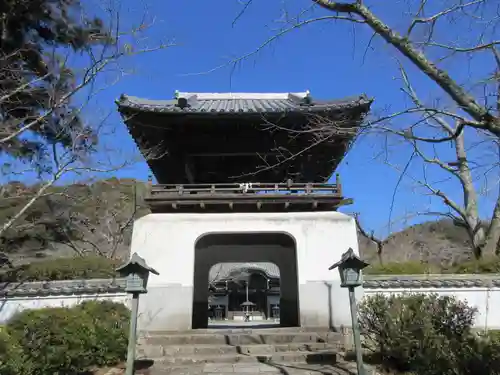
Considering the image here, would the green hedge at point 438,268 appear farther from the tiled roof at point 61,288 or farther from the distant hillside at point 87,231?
the distant hillside at point 87,231

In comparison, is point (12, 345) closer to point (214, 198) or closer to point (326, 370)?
point (326, 370)

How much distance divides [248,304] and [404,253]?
11.9 metres

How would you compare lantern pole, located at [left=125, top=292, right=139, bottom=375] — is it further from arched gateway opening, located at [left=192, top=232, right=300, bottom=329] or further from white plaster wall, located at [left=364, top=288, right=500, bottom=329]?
white plaster wall, located at [left=364, top=288, right=500, bottom=329]

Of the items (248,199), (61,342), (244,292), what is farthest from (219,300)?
(61,342)

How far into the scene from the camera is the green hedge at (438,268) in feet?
34.0

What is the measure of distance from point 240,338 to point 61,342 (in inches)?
145

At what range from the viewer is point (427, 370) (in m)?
6.17

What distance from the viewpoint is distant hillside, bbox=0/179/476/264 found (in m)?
22.7

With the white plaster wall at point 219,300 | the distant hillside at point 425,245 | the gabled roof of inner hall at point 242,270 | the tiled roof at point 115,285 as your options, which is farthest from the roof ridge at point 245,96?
the white plaster wall at point 219,300

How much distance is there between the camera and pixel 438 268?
1119 cm

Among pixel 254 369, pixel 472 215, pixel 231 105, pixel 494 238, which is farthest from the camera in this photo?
pixel 231 105

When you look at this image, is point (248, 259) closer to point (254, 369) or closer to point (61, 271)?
point (61, 271)

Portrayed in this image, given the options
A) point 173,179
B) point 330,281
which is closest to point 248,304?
point 173,179

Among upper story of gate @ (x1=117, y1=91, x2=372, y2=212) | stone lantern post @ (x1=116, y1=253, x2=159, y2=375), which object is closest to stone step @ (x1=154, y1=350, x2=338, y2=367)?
stone lantern post @ (x1=116, y1=253, x2=159, y2=375)
